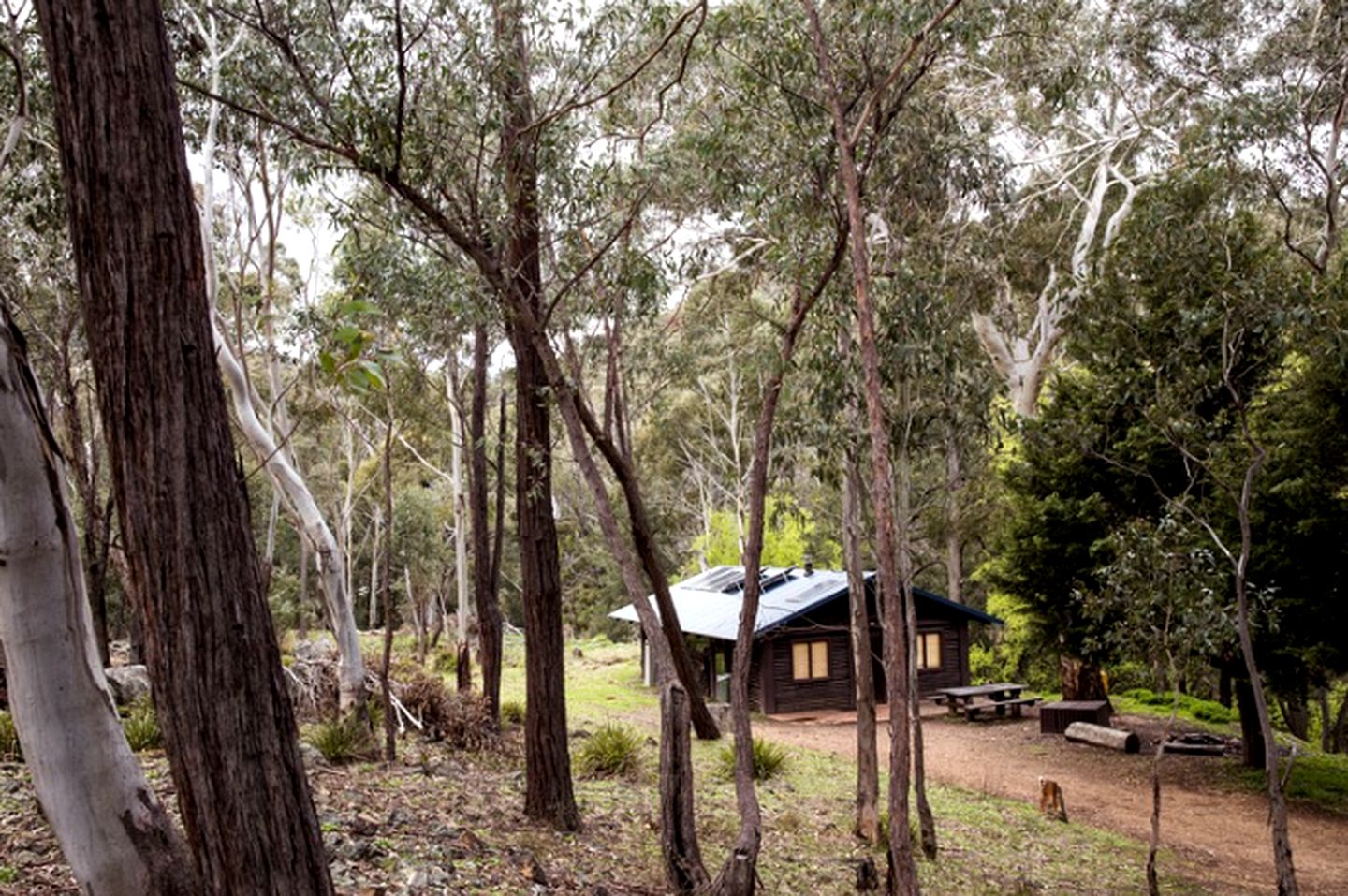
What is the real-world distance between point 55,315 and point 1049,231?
19432 mm

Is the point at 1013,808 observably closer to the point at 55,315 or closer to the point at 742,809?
the point at 742,809

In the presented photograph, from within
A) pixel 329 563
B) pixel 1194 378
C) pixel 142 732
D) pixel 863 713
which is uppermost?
pixel 1194 378

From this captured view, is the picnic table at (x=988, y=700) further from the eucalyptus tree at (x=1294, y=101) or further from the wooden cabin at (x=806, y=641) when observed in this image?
the eucalyptus tree at (x=1294, y=101)

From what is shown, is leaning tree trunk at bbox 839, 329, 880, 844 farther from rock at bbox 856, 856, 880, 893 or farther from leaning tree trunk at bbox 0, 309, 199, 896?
leaning tree trunk at bbox 0, 309, 199, 896

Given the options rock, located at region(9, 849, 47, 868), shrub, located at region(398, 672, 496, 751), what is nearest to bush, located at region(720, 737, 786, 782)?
shrub, located at region(398, 672, 496, 751)

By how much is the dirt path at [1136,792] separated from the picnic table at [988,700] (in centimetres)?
40

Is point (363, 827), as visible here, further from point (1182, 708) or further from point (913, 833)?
point (1182, 708)

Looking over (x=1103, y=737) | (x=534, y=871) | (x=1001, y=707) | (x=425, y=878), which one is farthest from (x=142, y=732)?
(x=1001, y=707)

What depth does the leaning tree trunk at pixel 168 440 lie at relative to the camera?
11.0ft

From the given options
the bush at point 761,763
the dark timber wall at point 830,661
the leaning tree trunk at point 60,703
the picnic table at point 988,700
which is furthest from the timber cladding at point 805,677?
the leaning tree trunk at point 60,703

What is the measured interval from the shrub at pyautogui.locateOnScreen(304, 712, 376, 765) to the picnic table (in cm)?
1430

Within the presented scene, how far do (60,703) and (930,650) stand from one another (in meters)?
22.8

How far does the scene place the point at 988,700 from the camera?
72.7 ft

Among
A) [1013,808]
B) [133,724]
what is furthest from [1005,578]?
[133,724]
